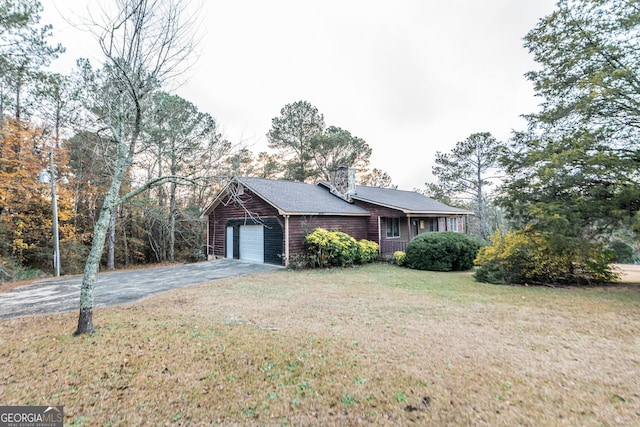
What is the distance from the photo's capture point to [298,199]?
1399 cm

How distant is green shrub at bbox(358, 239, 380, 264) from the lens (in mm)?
12816

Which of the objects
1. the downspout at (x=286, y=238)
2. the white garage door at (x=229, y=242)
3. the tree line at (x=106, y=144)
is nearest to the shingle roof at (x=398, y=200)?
the downspout at (x=286, y=238)

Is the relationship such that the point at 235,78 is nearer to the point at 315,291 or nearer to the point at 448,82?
the point at 315,291

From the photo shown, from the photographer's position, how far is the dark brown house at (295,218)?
1238 cm

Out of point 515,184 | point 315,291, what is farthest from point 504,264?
point 315,291

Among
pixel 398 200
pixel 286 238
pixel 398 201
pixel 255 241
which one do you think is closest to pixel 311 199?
pixel 286 238

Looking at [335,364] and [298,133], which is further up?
[298,133]

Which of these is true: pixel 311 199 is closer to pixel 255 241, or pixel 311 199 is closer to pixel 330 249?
pixel 255 241

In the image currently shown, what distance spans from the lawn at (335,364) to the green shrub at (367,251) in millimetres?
6796

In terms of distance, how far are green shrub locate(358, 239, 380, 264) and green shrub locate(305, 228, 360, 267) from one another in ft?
2.16

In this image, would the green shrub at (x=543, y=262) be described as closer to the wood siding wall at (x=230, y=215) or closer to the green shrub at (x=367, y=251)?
the green shrub at (x=367, y=251)

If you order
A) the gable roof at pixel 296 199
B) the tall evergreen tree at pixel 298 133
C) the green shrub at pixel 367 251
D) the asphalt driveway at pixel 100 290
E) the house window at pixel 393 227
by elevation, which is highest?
the tall evergreen tree at pixel 298 133

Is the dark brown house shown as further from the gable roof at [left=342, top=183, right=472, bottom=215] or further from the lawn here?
the lawn

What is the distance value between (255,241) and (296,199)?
9.48 ft
